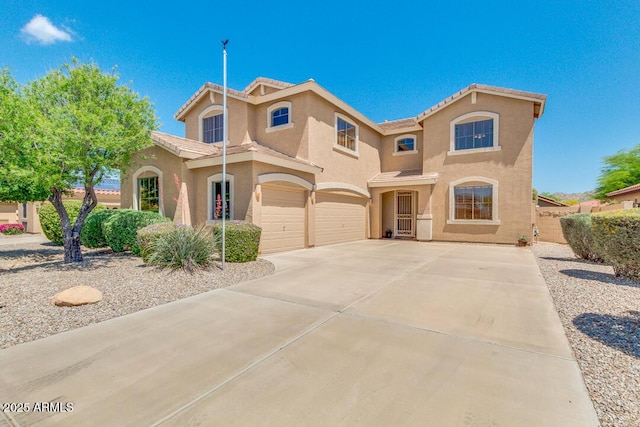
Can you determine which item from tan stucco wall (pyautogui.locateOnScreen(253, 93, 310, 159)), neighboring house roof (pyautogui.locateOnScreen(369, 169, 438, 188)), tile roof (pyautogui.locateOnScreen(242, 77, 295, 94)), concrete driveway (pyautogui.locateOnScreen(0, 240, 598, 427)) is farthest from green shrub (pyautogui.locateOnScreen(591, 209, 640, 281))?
tile roof (pyautogui.locateOnScreen(242, 77, 295, 94))

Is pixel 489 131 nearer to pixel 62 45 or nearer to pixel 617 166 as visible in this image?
pixel 62 45

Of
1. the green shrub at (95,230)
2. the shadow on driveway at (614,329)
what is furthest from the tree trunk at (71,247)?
the shadow on driveway at (614,329)

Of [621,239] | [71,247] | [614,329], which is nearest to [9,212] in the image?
[71,247]

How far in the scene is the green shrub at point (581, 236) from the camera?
965 cm

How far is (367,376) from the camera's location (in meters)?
3.12

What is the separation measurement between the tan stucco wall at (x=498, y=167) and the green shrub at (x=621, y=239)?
758 cm

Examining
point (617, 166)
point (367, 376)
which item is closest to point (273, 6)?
point (367, 376)

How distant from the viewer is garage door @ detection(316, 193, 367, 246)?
14.1m

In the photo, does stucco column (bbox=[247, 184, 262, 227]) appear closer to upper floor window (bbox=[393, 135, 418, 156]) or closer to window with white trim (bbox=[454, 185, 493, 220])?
window with white trim (bbox=[454, 185, 493, 220])

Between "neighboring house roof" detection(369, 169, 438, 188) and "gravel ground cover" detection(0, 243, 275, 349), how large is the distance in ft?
33.9

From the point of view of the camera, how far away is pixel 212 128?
52.3ft

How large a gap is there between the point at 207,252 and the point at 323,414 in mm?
6383

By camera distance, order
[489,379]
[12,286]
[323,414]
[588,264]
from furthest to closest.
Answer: [588,264], [12,286], [489,379], [323,414]

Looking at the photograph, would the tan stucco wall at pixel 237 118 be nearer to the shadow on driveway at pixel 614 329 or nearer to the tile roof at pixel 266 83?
the tile roof at pixel 266 83
